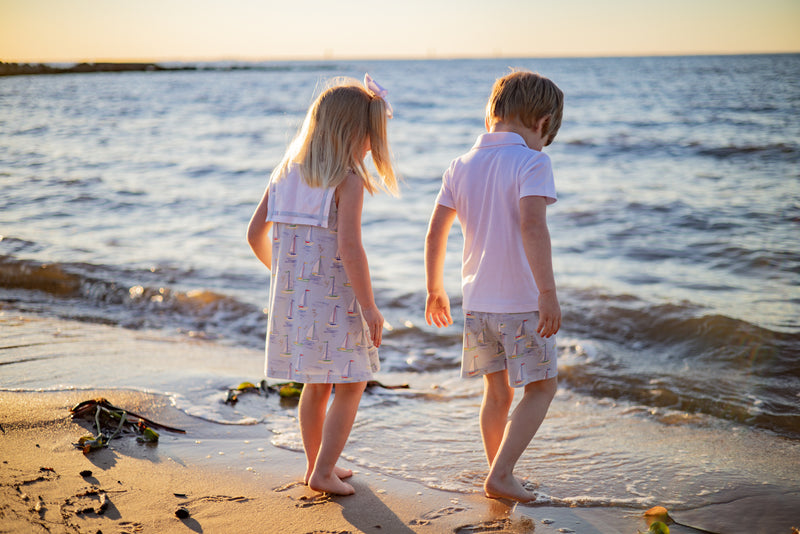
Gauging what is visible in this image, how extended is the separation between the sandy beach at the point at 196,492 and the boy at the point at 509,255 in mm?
248

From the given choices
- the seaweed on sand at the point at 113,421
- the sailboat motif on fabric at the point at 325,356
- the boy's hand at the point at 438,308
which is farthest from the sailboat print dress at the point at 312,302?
the seaweed on sand at the point at 113,421

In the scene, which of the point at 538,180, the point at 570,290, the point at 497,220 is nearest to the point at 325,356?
the point at 497,220

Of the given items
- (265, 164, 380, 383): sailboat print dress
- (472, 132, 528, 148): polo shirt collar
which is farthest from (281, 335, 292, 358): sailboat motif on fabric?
(472, 132, 528, 148): polo shirt collar

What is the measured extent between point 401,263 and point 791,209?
17.6 ft

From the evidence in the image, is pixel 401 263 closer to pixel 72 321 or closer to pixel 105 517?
pixel 72 321

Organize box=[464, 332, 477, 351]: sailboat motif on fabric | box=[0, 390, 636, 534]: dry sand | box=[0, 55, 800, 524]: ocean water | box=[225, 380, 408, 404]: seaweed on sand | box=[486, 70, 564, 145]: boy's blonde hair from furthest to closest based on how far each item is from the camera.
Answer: box=[225, 380, 408, 404]: seaweed on sand
box=[0, 55, 800, 524]: ocean water
box=[464, 332, 477, 351]: sailboat motif on fabric
box=[486, 70, 564, 145]: boy's blonde hair
box=[0, 390, 636, 534]: dry sand

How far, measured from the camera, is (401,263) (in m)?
7.31

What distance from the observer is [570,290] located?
6.16m

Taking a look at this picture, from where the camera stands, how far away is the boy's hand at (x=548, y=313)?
7.98 feet

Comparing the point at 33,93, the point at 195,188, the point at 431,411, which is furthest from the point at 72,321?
the point at 33,93

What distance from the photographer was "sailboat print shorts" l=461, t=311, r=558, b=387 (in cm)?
254

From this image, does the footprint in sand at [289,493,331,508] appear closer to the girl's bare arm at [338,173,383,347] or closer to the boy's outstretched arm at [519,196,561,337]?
the girl's bare arm at [338,173,383,347]

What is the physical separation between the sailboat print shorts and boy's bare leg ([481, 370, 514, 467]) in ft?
0.39

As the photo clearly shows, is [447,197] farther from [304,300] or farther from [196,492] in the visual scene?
[196,492]
